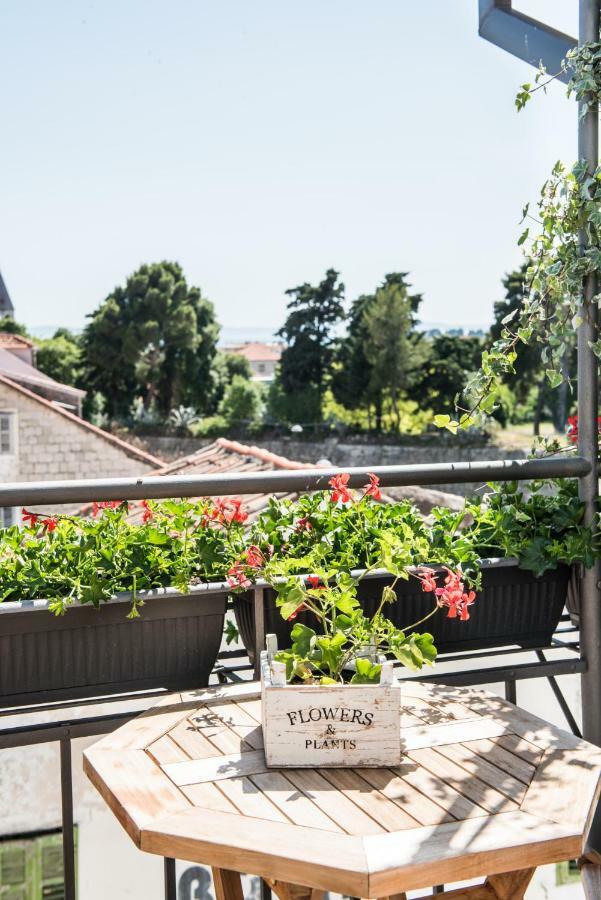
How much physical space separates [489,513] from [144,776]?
86 centimetres

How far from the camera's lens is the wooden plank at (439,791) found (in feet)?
3.05

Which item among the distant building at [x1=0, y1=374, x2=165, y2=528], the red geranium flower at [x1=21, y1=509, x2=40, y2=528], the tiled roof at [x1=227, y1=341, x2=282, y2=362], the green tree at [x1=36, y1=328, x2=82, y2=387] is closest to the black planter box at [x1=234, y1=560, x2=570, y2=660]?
the red geranium flower at [x1=21, y1=509, x2=40, y2=528]

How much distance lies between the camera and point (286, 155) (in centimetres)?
5153

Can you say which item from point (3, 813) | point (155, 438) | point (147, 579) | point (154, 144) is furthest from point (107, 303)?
point (147, 579)

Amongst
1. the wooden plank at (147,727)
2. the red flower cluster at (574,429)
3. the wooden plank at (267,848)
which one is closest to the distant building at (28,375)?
the red flower cluster at (574,429)

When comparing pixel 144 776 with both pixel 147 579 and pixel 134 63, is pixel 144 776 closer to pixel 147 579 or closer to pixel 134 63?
pixel 147 579

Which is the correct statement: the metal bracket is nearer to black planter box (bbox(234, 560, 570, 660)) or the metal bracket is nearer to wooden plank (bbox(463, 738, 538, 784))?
black planter box (bbox(234, 560, 570, 660))

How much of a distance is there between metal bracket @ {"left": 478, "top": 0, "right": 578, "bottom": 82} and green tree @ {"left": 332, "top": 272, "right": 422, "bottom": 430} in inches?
1261

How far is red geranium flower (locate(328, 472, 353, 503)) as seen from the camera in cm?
142

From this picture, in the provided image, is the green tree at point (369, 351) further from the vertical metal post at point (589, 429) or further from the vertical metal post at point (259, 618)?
the vertical metal post at point (259, 618)

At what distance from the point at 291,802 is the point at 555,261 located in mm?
1116

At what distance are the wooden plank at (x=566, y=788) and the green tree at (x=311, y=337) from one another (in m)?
34.3

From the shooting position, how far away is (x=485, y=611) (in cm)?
160

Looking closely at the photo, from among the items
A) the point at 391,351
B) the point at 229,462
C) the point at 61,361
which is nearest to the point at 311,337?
the point at 391,351
